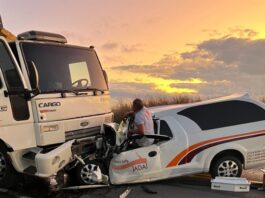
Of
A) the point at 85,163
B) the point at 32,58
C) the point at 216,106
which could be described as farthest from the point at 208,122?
the point at 32,58

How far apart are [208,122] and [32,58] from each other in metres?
3.56

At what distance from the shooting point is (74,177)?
349 inches

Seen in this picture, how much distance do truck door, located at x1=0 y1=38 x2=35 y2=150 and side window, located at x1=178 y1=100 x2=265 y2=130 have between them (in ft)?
9.74

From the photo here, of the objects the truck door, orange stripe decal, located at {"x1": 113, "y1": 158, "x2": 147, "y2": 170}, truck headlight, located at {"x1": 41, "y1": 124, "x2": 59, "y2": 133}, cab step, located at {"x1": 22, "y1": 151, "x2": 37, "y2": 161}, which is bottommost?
orange stripe decal, located at {"x1": 113, "y1": 158, "x2": 147, "y2": 170}

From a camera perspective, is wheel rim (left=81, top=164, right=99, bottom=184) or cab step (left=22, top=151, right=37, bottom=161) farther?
wheel rim (left=81, top=164, right=99, bottom=184)

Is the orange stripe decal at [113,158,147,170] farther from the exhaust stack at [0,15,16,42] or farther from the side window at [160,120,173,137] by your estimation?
the exhaust stack at [0,15,16,42]

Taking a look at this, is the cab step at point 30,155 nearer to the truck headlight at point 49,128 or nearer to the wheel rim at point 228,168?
the truck headlight at point 49,128

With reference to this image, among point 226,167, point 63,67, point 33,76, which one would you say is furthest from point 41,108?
point 226,167

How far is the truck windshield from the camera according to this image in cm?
883

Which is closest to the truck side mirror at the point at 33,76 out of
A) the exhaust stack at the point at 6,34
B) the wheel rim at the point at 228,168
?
the exhaust stack at the point at 6,34

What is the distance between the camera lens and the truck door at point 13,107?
8359 millimetres

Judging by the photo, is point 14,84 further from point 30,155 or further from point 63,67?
point 30,155

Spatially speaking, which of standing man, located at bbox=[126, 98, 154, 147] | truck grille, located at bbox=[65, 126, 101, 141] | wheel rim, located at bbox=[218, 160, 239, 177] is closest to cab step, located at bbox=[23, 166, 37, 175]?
truck grille, located at bbox=[65, 126, 101, 141]

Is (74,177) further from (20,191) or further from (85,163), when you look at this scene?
(20,191)
